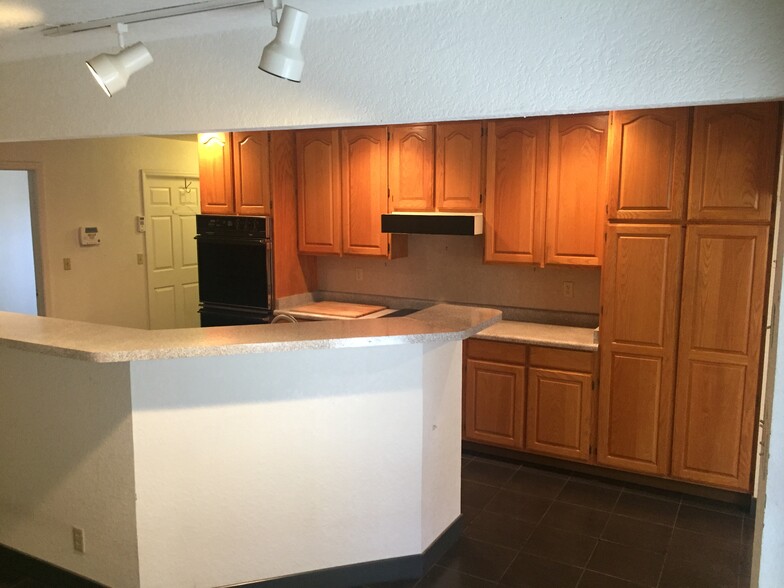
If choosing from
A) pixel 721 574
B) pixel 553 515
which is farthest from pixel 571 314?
pixel 721 574

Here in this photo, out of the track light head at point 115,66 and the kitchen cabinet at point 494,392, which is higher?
the track light head at point 115,66

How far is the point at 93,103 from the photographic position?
271cm

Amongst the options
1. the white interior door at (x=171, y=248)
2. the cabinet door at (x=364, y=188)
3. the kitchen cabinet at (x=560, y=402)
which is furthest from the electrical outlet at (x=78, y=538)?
the white interior door at (x=171, y=248)

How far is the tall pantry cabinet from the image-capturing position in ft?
10.5

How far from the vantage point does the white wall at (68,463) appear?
2.40 metres

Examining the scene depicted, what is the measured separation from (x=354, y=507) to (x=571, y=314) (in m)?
2.18

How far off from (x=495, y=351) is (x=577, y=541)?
1.25 metres

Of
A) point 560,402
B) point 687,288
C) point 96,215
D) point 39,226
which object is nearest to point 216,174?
point 96,215

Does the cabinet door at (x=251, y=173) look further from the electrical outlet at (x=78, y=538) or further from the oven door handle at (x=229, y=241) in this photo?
the electrical outlet at (x=78, y=538)

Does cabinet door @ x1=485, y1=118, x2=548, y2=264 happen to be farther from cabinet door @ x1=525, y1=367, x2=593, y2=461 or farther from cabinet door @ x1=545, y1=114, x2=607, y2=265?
cabinet door @ x1=525, y1=367, x2=593, y2=461

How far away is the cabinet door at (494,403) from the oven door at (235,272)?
1.66m

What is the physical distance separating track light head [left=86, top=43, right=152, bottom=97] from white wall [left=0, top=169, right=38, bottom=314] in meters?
4.90

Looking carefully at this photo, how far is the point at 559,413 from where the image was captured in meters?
3.82

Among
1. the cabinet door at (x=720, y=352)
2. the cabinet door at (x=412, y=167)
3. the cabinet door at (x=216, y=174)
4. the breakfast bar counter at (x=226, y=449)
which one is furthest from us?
the cabinet door at (x=216, y=174)
